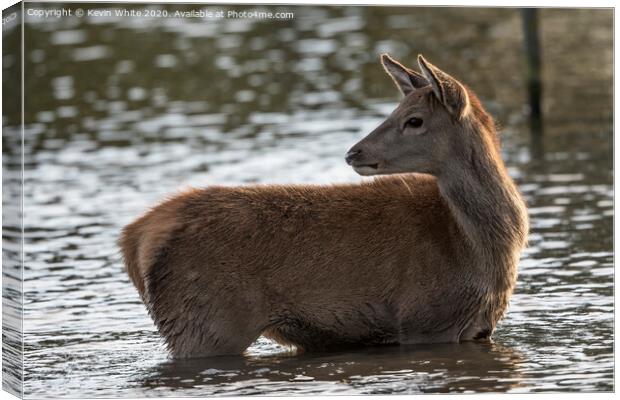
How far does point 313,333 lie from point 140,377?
110 cm

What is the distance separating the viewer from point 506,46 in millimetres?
20062

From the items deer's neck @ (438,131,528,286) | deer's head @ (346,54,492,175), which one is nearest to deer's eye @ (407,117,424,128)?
deer's head @ (346,54,492,175)

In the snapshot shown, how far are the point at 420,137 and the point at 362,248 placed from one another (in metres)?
0.80

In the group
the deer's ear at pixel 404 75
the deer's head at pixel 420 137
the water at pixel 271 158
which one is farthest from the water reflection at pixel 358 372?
the deer's ear at pixel 404 75

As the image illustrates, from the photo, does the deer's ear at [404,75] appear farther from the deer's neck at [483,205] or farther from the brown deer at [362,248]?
the deer's neck at [483,205]

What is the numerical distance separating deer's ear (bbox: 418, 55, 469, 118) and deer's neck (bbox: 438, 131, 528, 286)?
25 cm

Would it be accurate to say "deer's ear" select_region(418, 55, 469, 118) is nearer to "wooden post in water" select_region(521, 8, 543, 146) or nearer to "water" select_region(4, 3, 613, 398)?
"water" select_region(4, 3, 613, 398)

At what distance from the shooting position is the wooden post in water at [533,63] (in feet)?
58.1

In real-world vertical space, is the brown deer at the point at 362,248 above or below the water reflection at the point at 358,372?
above

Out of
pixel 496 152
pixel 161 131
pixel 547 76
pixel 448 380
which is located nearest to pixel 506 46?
pixel 547 76

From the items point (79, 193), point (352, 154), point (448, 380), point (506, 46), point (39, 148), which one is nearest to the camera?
point (448, 380)

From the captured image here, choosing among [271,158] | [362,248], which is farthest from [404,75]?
[271,158]

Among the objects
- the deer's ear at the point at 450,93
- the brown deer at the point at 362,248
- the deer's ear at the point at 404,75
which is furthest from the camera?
the deer's ear at the point at 404,75

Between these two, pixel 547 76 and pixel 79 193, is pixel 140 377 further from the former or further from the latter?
pixel 547 76
